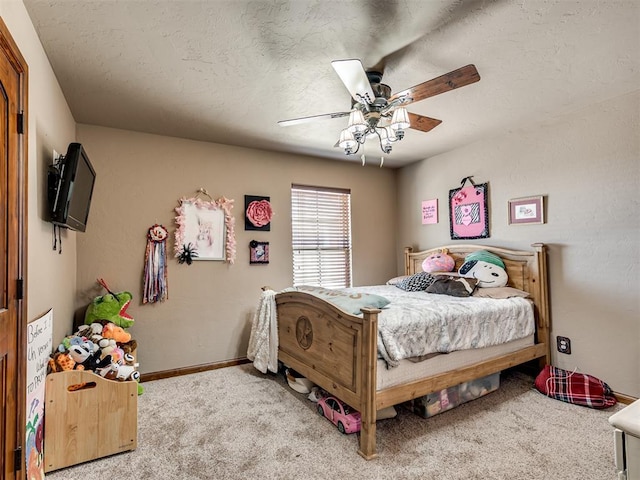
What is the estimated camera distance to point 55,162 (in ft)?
7.25

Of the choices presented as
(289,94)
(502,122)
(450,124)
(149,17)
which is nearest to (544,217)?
(502,122)

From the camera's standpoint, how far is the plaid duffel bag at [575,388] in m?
2.59

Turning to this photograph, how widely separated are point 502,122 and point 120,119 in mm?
3424

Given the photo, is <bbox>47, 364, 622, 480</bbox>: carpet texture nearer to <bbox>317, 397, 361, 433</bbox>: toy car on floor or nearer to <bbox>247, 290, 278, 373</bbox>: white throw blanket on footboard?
<bbox>317, 397, 361, 433</bbox>: toy car on floor

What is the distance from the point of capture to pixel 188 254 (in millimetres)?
3426

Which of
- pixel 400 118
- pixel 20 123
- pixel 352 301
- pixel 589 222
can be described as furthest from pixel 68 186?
pixel 589 222

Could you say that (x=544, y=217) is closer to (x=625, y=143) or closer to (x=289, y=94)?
(x=625, y=143)

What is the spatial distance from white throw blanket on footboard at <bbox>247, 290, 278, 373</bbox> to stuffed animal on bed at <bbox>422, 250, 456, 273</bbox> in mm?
1866

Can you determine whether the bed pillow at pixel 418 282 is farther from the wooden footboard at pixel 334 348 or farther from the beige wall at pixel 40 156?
the beige wall at pixel 40 156

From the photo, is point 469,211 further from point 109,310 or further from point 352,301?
point 109,310

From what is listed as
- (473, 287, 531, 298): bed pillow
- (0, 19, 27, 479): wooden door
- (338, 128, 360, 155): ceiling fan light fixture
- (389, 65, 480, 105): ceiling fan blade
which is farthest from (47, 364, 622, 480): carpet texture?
(389, 65, 480, 105): ceiling fan blade

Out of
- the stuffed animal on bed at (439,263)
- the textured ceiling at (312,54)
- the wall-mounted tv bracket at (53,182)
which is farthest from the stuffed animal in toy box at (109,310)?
the stuffed animal on bed at (439,263)

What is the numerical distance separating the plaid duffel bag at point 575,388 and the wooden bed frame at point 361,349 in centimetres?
21

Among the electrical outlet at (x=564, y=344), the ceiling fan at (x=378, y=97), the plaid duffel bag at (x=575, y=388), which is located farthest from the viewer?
the electrical outlet at (x=564, y=344)
